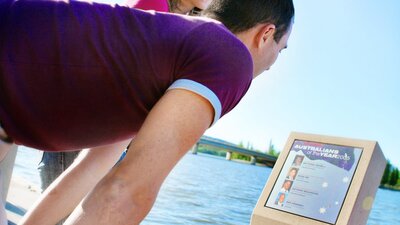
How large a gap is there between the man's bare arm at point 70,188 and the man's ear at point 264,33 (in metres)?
0.50

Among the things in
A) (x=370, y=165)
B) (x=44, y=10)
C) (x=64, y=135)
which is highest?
(x=44, y=10)

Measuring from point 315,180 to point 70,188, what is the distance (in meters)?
1.14

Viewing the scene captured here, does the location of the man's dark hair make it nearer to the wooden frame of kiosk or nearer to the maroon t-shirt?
the maroon t-shirt

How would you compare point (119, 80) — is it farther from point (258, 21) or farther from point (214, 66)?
point (258, 21)

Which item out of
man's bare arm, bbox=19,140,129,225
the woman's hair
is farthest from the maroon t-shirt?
the woman's hair

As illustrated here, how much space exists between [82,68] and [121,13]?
13 cm

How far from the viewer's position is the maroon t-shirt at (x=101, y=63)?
78 centimetres

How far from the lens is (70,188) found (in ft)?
4.15

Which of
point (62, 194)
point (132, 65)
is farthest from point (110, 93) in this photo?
point (62, 194)

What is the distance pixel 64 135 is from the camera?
857mm

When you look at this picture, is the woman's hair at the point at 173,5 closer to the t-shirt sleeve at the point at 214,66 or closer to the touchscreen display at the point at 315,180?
the t-shirt sleeve at the point at 214,66

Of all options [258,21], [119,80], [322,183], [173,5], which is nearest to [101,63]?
[119,80]

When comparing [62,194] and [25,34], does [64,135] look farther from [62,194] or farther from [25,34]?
[62,194]

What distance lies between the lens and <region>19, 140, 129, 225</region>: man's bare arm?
4.06 ft
